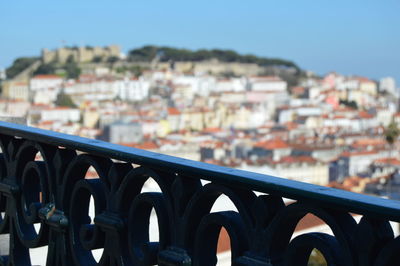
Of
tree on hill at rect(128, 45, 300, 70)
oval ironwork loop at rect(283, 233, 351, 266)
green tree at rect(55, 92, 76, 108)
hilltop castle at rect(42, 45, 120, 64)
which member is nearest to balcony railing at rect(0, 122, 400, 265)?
oval ironwork loop at rect(283, 233, 351, 266)

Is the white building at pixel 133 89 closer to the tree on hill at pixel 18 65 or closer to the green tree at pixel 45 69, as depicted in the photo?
the green tree at pixel 45 69

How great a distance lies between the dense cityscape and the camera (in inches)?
2122

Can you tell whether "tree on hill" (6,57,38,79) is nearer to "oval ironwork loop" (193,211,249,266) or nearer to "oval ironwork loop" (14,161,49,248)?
"oval ironwork loop" (14,161,49,248)

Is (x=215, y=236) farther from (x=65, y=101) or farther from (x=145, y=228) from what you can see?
(x=65, y=101)

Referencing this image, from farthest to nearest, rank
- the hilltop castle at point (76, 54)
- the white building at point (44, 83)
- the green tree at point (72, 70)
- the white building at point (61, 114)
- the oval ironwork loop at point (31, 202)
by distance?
1. the hilltop castle at point (76, 54)
2. the green tree at point (72, 70)
3. the white building at point (44, 83)
4. the white building at point (61, 114)
5. the oval ironwork loop at point (31, 202)

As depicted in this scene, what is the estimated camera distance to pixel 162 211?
4.09ft

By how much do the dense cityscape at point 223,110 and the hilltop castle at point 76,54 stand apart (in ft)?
0.42

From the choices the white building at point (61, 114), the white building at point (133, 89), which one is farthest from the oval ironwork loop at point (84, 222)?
the white building at point (133, 89)

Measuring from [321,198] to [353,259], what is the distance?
9 centimetres

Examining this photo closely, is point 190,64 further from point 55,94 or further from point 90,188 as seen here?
point 90,188

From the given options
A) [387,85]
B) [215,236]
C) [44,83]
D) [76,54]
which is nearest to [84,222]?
[215,236]

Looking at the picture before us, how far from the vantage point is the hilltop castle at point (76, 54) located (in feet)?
298

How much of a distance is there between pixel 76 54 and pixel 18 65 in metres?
7.45

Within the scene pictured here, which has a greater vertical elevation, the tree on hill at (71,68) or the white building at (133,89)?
the tree on hill at (71,68)
